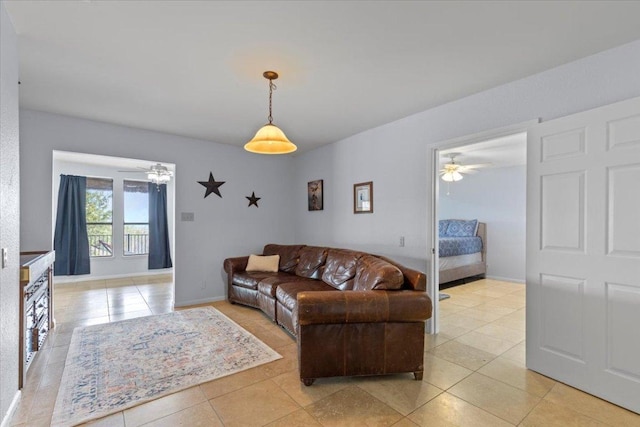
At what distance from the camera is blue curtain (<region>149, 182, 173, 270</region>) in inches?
278

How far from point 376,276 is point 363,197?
1818 millimetres

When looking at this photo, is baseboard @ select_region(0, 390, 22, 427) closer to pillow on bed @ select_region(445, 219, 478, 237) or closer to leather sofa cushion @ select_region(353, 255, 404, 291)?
leather sofa cushion @ select_region(353, 255, 404, 291)

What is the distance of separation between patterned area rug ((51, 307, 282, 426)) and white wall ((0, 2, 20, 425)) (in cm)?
38

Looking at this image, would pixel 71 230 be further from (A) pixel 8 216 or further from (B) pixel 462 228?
(B) pixel 462 228

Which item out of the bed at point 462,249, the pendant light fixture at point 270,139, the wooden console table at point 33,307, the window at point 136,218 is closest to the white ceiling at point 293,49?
the pendant light fixture at point 270,139

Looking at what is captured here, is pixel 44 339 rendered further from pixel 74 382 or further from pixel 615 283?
pixel 615 283

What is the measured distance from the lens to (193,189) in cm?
466

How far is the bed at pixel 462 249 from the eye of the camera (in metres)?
5.55

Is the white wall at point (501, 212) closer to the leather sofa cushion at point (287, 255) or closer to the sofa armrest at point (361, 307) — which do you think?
the leather sofa cushion at point (287, 255)

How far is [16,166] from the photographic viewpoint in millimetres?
2070

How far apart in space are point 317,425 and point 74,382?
1.96 meters

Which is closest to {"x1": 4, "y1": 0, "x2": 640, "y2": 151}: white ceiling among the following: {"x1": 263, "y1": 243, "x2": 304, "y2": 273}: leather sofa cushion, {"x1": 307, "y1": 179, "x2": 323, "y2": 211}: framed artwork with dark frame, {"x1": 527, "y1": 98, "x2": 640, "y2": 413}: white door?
{"x1": 527, "y1": 98, "x2": 640, "y2": 413}: white door

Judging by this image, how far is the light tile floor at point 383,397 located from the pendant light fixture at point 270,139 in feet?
6.26

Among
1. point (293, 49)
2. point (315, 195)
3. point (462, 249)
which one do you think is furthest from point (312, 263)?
point (462, 249)
